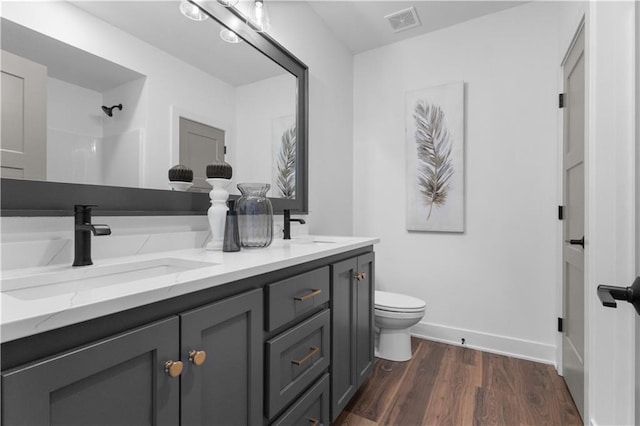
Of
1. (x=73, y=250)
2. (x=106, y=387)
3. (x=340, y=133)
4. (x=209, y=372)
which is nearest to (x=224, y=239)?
(x=73, y=250)

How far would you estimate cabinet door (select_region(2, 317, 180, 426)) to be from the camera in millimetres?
485

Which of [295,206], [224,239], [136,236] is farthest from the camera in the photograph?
[295,206]

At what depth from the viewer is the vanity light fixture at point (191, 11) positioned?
1.38 metres

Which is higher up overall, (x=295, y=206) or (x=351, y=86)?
(x=351, y=86)

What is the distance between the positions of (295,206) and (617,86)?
1.62 meters

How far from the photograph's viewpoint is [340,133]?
2727 millimetres

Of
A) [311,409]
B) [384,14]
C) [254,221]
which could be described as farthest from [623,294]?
[384,14]

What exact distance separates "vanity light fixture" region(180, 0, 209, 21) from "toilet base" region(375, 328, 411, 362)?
2168mm

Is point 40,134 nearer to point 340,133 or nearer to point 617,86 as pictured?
point 617,86

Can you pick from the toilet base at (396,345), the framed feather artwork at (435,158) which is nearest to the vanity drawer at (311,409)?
the toilet base at (396,345)

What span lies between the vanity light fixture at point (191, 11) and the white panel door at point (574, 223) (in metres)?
1.90

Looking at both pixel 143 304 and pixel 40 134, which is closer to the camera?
pixel 143 304

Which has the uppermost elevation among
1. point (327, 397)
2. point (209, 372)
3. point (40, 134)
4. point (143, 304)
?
point (40, 134)

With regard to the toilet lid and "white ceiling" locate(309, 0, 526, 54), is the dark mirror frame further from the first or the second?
the toilet lid
